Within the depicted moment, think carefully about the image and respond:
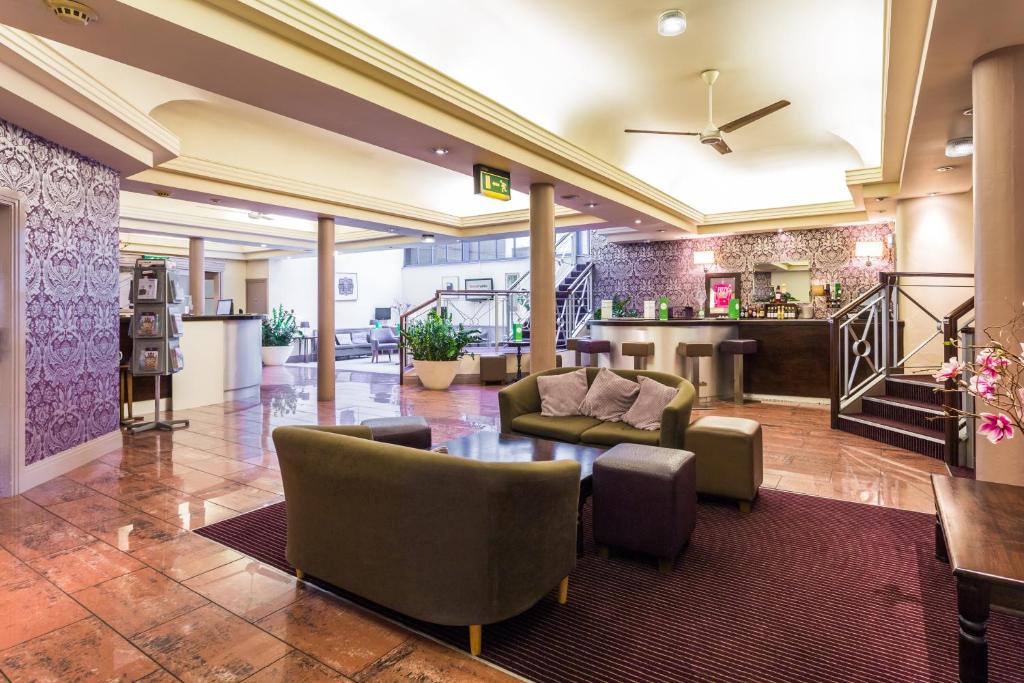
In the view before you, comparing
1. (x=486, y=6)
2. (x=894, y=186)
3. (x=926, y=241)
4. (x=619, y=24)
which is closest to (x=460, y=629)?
(x=486, y=6)

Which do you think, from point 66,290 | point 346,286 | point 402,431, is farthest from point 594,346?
point 346,286

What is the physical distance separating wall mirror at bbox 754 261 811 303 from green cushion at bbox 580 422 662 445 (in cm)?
781

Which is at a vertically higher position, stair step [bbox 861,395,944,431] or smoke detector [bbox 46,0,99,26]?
smoke detector [bbox 46,0,99,26]

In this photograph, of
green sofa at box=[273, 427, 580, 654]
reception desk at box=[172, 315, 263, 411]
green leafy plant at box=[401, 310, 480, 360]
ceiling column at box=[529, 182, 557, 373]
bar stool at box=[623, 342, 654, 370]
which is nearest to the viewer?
green sofa at box=[273, 427, 580, 654]

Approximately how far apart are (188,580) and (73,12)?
283 cm

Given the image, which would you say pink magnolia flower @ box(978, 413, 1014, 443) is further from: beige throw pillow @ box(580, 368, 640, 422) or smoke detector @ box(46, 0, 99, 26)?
smoke detector @ box(46, 0, 99, 26)

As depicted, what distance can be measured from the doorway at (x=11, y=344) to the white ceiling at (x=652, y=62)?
9.14 feet

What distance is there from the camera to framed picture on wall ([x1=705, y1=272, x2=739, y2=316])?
11.1 meters

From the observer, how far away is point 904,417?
5.60m

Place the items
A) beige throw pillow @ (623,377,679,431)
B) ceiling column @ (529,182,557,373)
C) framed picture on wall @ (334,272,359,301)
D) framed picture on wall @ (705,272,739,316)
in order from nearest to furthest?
beige throw pillow @ (623,377,679,431), ceiling column @ (529,182,557,373), framed picture on wall @ (705,272,739,316), framed picture on wall @ (334,272,359,301)

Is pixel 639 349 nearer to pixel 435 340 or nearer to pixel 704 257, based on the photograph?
pixel 435 340

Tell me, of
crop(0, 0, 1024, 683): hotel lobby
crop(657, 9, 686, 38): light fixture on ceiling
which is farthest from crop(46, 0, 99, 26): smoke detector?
crop(657, 9, 686, 38): light fixture on ceiling

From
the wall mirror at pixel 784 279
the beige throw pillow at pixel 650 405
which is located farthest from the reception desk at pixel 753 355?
the beige throw pillow at pixel 650 405

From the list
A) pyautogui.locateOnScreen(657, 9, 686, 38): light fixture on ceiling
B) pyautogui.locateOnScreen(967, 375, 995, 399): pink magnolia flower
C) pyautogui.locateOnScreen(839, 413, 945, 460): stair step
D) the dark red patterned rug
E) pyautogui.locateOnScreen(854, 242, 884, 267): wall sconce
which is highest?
pyautogui.locateOnScreen(657, 9, 686, 38): light fixture on ceiling
